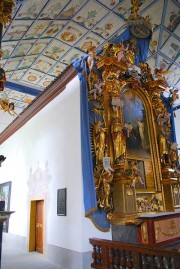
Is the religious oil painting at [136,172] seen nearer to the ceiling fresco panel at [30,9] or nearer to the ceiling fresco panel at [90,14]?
the ceiling fresco panel at [90,14]

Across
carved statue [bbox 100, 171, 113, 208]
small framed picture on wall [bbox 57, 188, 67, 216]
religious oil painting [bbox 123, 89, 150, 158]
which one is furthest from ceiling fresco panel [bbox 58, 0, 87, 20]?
small framed picture on wall [bbox 57, 188, 67, 216]

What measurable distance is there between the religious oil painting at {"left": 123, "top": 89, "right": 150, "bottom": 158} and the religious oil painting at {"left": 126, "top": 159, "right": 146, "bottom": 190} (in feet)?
0.82

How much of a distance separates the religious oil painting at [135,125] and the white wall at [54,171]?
55.8 inches

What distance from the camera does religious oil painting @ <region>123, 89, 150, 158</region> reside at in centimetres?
625

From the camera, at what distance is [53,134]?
6.97m

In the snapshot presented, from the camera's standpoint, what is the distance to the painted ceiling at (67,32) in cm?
699

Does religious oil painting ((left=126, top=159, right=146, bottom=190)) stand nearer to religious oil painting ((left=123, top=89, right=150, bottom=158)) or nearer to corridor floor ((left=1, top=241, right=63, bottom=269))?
religious oil painting ((left=123, top=89, right=150, bottom=158))

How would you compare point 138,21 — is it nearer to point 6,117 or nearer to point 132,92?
point 132,92

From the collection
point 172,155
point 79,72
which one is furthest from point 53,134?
point 172,155

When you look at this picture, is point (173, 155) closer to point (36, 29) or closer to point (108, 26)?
point (108, 26)

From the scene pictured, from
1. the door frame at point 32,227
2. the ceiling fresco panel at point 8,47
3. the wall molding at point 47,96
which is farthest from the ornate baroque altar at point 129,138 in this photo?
the ceiling fresco panel at point 8,47

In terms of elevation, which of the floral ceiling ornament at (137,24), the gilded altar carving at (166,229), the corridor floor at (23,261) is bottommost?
the corridor floor at (23,261)

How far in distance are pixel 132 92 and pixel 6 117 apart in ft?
27.6

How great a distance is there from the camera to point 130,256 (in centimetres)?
395
